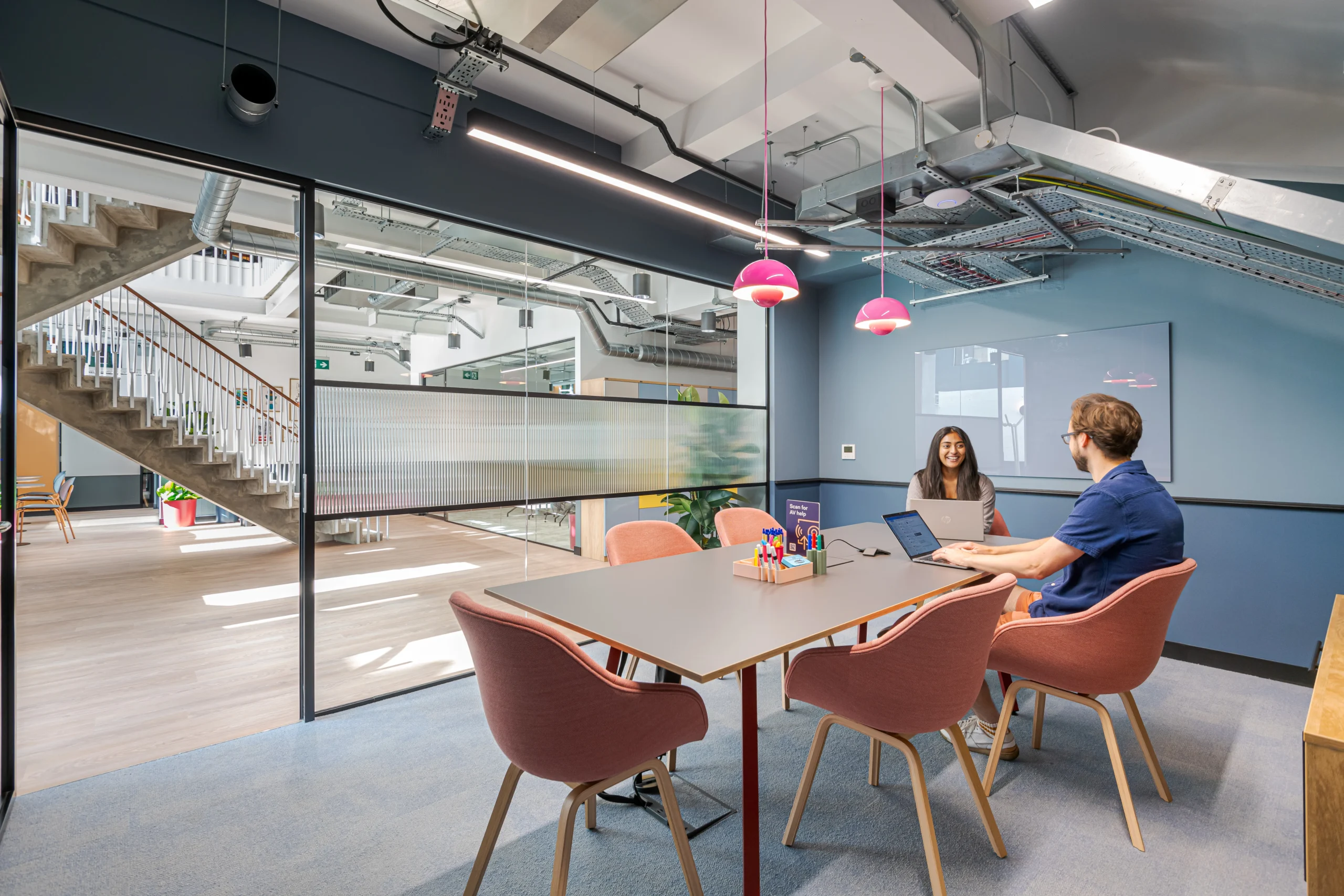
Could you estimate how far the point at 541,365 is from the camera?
3.89 m

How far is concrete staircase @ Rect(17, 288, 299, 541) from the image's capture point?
19.1ft

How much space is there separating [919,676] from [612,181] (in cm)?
266

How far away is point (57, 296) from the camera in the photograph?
465 centimetres

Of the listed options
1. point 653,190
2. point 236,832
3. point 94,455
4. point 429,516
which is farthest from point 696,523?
point 94,455

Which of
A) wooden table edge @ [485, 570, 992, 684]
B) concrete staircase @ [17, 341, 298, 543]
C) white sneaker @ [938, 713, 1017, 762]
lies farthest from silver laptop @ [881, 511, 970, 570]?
concrete staircase @ [17, 341, 298, 543]

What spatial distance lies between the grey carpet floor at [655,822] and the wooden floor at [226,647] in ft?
1.16

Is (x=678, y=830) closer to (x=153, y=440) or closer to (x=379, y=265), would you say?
(x=379, y=265)

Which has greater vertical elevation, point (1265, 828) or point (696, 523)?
point (696, 523)

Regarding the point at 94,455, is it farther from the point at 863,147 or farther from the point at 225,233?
the point at 863,147

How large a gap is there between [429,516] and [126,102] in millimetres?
2290

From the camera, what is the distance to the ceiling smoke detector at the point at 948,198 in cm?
329

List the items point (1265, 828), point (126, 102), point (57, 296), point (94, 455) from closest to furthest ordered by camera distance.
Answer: point (1265, 828), point (126, 102), point (57, 296), point (94, 455)

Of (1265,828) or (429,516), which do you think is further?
(429,516)

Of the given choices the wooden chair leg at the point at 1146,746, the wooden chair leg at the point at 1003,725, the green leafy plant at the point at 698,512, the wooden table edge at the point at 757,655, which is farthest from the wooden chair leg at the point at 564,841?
the green leafy plant at the point at 698,512
